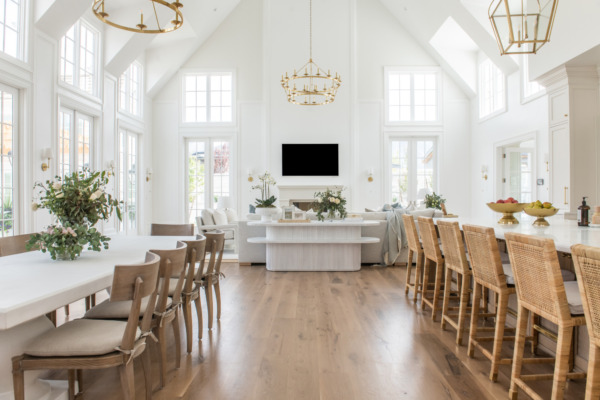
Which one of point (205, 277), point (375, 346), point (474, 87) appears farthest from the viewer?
point (474, 87)

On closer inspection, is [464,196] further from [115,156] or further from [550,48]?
[115,156]

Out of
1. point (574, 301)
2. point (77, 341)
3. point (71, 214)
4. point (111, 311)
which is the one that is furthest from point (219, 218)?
point (574, 301)

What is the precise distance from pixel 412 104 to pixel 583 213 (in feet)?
25.6

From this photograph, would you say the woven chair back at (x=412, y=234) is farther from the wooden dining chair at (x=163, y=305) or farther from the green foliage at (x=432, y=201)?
the green foliage at (x=432, y=201)

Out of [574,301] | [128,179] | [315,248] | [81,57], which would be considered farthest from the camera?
[128,179]

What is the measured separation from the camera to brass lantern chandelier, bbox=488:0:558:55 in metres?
2.84

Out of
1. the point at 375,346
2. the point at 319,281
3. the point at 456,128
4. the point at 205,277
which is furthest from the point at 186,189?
the point at 375,346

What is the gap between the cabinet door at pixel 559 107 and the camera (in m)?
5.43

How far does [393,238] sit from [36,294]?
550 centimetres

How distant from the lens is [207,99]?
10.6 meters

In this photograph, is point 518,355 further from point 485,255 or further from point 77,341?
point 77,341

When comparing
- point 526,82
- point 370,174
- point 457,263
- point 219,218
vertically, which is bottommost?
point 457,263

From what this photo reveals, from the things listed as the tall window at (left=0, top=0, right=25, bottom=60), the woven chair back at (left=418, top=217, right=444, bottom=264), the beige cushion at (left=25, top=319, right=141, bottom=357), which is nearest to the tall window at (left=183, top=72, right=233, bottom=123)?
the tall window at (left=0, top=0, right=25, bottom=60)

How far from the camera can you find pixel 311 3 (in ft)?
33.7
